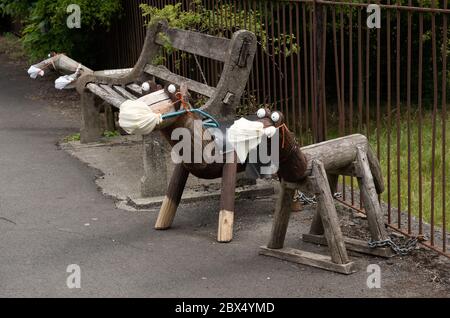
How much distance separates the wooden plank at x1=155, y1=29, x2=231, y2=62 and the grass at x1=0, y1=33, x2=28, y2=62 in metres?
8.92

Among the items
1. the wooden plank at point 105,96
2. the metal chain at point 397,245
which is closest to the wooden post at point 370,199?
the metal chain at point 397,245

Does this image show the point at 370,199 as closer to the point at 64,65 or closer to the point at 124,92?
the point at 124,92

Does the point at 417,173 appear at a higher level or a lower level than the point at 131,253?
lower

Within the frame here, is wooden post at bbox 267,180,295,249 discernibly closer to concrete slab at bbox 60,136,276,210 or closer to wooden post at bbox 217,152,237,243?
wooden post at bbox 217,152,237,243

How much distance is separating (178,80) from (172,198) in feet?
5.95

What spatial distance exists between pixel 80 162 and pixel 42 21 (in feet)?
12.9

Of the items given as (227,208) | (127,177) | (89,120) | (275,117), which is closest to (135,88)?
(127,177)

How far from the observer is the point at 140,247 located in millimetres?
6117

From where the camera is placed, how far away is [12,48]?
1770cm

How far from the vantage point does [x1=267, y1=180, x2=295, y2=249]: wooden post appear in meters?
5.69

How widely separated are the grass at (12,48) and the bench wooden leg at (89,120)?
283 inches

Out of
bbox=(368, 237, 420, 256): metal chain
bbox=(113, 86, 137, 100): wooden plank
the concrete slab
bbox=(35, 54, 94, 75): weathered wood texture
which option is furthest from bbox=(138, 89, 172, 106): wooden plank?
bbox=(35, 54, 94, 75): weathered wood texture
